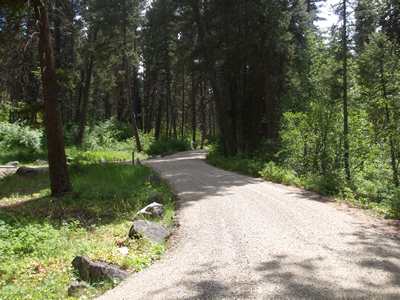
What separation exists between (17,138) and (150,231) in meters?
18.7

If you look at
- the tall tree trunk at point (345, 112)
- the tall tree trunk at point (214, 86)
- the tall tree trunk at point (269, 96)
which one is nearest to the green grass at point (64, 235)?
the tall tree trunk at point (269, 96)

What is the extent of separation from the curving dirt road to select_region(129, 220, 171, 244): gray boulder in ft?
1.26

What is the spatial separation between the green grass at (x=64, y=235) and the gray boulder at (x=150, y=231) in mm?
165

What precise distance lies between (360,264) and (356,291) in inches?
31.1

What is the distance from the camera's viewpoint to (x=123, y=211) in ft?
26.1

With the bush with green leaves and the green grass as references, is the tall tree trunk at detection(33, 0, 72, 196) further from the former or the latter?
the bush with green leaves

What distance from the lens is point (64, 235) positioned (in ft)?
19.2

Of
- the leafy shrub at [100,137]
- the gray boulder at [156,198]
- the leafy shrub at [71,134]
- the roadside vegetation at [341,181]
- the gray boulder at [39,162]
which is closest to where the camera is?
the roadside vegetation at [341,181]

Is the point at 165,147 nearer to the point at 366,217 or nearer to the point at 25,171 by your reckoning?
the point at 25,171

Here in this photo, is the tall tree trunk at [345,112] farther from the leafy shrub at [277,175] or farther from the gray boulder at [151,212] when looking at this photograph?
the gray boulder at [151,212]

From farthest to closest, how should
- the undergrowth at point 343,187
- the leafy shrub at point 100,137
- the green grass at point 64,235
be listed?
the leafy shrub at point 100,137 < the undergrowth at point 343,187 < the green grass at point 64,235

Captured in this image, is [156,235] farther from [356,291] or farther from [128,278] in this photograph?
[356,291]

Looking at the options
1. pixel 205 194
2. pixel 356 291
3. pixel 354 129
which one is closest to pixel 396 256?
pixel 356 291

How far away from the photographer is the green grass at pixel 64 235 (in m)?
4.03
